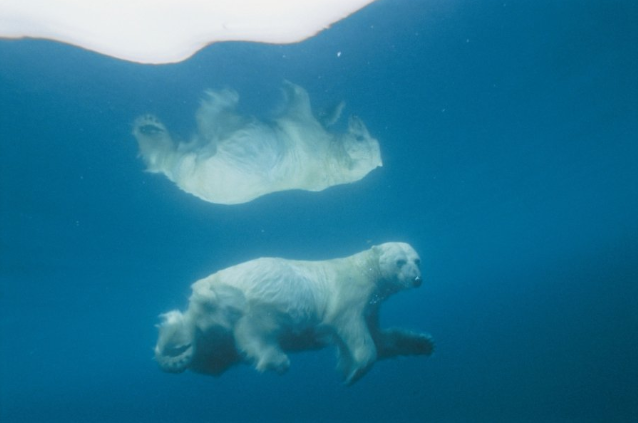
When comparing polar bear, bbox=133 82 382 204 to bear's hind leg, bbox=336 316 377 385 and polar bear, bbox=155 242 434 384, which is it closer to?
polar bear, bbox=155 242 434 384

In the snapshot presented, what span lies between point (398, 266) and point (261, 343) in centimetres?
286

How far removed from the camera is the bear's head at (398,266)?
7.85 metres

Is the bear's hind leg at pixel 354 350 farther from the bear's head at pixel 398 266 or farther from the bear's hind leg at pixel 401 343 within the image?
the bear's head at pixel 398 266

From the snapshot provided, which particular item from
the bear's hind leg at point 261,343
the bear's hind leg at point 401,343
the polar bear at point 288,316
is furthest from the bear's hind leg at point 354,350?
the bear's hind leg at point 261,343

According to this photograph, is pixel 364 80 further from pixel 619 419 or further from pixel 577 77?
pixel 619 419

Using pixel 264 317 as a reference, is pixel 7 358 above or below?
above

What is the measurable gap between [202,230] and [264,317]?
400 inches

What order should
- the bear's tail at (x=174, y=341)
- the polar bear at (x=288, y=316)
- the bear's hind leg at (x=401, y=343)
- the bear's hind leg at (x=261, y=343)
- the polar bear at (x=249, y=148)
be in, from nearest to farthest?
the bear's hind leg at (x=261, y=343)
the polar bear at (x=288, y=316)
the bear's tail at (x=174, y=341)
the bear's hind leg at (x=401, y=343)
the polar bear at (x=249, y=148)

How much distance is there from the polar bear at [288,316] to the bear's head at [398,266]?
17 millimetres

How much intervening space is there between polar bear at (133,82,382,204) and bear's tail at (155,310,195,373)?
3.75m

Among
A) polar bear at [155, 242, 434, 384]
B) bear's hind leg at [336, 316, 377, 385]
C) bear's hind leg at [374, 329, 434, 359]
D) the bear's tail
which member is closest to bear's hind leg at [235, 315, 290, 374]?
polar bear at [155, 242, 434, 384]

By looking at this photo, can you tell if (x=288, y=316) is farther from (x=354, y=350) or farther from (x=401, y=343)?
(x=401, y=343)

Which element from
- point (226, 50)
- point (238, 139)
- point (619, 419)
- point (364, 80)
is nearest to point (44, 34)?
point (226, 50)

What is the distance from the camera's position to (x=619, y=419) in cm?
1614
